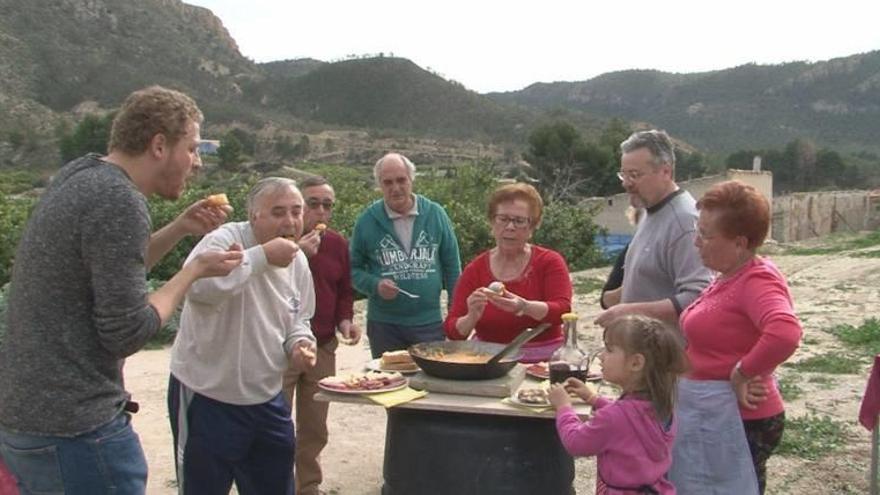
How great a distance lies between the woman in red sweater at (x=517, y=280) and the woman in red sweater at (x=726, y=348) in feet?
2.71

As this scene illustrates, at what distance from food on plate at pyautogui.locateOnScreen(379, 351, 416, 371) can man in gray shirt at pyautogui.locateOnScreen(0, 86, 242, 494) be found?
1.33m

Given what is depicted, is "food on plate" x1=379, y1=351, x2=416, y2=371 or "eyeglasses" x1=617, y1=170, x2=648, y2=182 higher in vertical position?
"eyeglasses" x1=617, y1=170, x2=648, y2=182

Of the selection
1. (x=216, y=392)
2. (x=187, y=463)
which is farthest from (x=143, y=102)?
(x=187, y=463)

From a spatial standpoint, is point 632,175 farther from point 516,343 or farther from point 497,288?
point 516,343

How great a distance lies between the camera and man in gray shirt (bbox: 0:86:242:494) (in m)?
1.92

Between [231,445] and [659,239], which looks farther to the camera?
[659,239]

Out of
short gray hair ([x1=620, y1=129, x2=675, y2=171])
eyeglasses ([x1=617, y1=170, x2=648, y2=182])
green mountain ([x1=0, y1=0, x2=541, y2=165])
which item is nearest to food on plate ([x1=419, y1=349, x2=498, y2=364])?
eyeglasses ([x1=617, y1=170, x2=648, y2=182])

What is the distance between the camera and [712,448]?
2.62 metres

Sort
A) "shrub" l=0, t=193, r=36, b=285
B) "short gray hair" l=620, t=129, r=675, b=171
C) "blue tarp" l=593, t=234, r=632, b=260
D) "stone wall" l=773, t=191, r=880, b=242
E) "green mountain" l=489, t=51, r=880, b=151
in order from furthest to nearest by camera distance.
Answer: "green mountain" l=489, t=51, r=880, b=151
"stone wall" l=773, t=191, r=880, b=242
"blue tarp" l=593, t=234, r=632, b=260
"shrub" l=0, t=193, r=36, b=285
"short gray hair" l=620, t=129, r=675, b=171

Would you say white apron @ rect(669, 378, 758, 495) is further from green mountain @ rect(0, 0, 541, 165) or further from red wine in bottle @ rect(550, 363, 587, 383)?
green mountain @ rect(0, 0, 541, 165)

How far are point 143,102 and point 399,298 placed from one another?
2264 millimetres

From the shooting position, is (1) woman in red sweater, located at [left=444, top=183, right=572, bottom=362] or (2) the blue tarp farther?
(2) the blue tarp

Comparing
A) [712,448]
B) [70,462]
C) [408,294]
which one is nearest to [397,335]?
[408,294]

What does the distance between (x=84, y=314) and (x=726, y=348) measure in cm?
184
